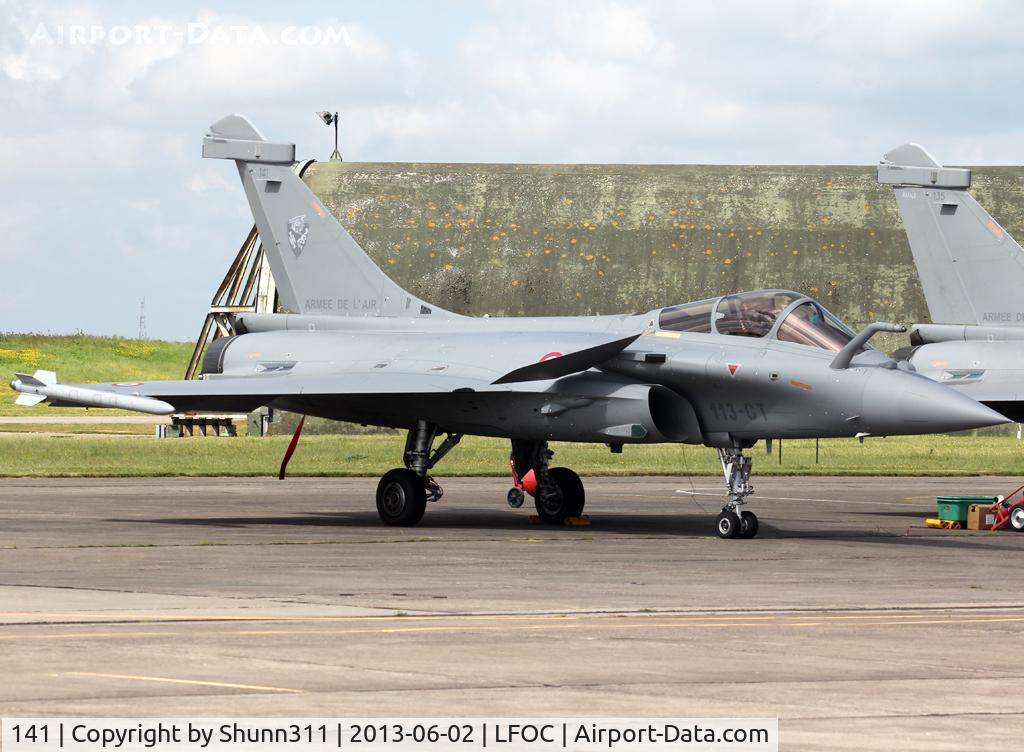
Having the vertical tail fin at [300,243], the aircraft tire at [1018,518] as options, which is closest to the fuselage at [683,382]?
the vertical tail fin at [300,243]

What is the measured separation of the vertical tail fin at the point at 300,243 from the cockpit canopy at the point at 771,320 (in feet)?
15.7

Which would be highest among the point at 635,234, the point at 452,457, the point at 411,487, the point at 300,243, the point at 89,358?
the point at 635,234

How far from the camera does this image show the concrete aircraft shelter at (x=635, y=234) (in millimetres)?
42469

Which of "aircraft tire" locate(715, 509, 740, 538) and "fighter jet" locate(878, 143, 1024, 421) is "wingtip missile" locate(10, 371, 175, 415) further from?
"fighter jet" locate(878, 143, 1024, 421)

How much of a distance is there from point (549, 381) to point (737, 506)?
112 inches

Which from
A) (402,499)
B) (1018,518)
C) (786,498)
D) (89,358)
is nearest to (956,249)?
(1018,518)

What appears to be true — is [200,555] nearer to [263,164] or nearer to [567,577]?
[567,577]

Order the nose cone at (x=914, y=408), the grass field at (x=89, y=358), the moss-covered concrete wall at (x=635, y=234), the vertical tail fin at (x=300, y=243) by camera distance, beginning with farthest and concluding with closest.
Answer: the grass field at (x=89, y=358) < the moss-covered concrete wall at (x=635, y=234) < the vertical tail fin at (x=300, y=243) < the nose cone at (x=914, y=408)

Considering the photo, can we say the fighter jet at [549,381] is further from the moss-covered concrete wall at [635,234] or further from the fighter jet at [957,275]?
the moss-covered concrete wall at [635,234]

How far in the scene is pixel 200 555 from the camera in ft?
51.5

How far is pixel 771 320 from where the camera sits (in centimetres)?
1817

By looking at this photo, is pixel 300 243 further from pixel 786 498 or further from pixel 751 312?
pixel 786 498

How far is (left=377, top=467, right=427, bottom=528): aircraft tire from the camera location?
65.1ft

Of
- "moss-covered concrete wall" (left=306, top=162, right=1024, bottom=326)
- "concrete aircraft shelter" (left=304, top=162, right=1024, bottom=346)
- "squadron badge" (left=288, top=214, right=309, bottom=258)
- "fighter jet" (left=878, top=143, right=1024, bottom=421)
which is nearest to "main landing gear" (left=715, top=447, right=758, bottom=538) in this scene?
"fighter jet" (left=878, top=143, right=1024, bottom=421)
